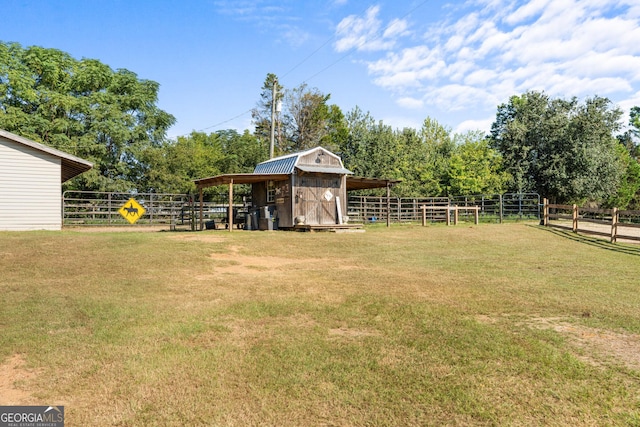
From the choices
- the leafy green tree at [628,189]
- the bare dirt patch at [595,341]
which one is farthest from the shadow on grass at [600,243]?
the leafy green tree at [628,189]

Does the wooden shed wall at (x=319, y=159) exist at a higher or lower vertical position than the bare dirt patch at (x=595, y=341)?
higher

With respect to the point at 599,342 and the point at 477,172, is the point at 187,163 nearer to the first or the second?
the point at 477,172

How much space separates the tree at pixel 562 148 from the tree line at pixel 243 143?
0.08m

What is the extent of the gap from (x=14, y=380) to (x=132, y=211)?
17787 mm

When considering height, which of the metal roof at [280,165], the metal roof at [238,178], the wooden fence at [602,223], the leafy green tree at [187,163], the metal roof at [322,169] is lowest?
the wooden fence at [602,223]

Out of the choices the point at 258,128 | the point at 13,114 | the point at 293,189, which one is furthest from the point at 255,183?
the point at 258,128

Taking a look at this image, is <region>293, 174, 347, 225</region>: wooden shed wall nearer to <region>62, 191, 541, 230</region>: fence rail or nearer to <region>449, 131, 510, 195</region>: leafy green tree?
<region>62, 191, 541, 230</region>: fence rail

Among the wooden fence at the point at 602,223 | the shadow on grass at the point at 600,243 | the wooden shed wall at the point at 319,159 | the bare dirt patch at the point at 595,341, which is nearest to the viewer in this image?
the bare dirt patch at the point at 595,341

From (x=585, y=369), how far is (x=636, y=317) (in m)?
2.35

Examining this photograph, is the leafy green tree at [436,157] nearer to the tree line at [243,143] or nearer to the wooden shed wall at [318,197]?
the tree line at [243,143]

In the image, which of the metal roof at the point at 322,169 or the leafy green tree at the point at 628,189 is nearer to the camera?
the metal roof at the point at 322,169

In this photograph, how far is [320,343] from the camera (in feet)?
16.0

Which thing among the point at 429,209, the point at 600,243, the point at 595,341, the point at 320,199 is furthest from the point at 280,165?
the point at 595,341

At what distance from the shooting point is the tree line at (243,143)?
97.2 ft
